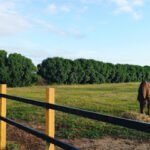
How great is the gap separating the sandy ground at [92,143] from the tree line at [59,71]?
3522 cm

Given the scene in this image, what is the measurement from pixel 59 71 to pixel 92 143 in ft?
136

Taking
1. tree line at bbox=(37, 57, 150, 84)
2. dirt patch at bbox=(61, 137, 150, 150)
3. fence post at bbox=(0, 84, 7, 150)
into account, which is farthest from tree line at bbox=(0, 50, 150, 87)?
fence post at bbox=(0, 84, 7, 150)

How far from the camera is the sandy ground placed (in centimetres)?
1151

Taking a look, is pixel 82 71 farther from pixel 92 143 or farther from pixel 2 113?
pixel 2 113

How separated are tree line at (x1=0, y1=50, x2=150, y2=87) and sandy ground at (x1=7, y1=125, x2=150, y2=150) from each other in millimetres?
35219

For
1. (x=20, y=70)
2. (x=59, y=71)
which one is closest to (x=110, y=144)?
(x=20, y=70)

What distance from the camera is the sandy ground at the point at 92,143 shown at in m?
11.5

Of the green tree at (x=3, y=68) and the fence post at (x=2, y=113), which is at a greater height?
the green tree at (x=3, y=68)

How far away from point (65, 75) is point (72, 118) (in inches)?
1487

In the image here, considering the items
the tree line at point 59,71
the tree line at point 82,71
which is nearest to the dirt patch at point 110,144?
→ the tree line at point 59,71

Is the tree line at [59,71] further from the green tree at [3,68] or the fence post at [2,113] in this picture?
the fence post at [2,113]

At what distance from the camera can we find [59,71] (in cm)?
5344

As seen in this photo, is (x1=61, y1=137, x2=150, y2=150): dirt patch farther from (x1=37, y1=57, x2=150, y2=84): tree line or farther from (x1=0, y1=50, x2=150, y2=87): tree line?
(x1=37, y1=57, x2=150, y2=84): tree line

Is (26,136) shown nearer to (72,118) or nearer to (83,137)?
(83,137)
